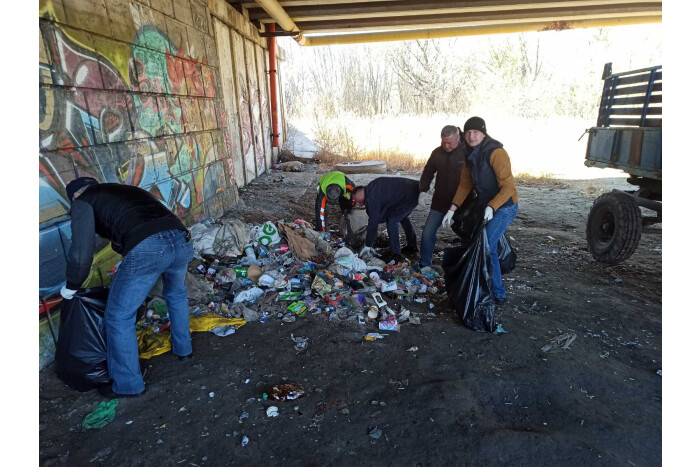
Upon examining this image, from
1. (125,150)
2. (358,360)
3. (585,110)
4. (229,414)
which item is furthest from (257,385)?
(585,110)

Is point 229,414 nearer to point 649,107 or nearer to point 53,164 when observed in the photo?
point 53,164

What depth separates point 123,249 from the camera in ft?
8.36

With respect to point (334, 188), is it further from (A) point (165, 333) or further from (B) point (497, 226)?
(A) point (165, 333)

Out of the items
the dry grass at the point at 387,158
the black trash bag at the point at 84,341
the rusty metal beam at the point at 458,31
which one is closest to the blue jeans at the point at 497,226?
the black trash bag at the point at 84,341

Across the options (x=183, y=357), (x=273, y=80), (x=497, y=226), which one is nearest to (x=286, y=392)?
(x=183, y=357)

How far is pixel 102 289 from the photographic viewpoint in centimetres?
283

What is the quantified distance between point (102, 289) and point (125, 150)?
1.94 m

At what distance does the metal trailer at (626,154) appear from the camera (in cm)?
448

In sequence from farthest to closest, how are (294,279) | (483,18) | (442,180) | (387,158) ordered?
(387,158) → (483,18) → (442,180) → (294,279)

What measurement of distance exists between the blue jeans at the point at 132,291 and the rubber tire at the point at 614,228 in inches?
185

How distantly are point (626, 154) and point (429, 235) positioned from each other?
248 cm

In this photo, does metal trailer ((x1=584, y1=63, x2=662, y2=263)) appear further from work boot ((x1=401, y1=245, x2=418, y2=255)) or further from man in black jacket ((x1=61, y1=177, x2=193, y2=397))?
man in black jacket ((x1=61, y1=177, x2=193, y2=397))

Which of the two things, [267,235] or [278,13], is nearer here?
[267,235]

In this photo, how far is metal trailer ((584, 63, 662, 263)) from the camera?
448 centimetres
